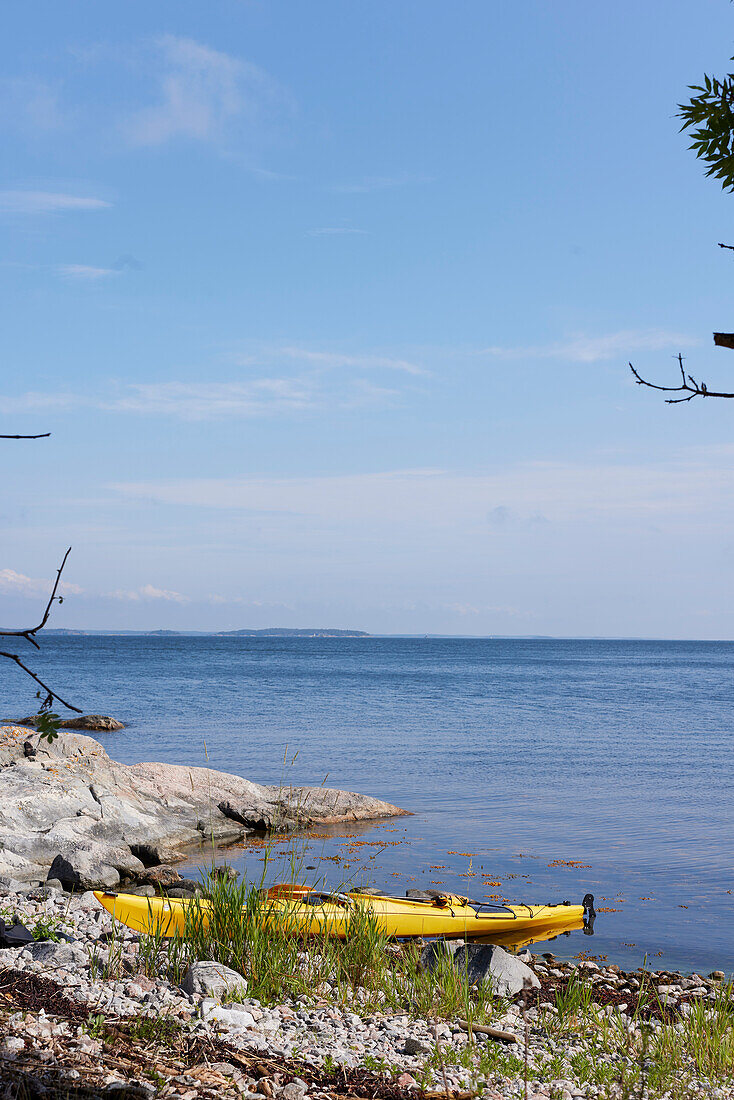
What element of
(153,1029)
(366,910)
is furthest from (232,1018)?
(366,910)

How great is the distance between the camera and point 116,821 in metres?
12.8

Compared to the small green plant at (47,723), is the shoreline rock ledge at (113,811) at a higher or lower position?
lower

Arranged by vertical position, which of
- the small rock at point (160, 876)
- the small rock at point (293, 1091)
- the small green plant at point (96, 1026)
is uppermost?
the small green plant at point (96, 1026)

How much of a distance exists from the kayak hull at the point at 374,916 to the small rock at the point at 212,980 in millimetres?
583

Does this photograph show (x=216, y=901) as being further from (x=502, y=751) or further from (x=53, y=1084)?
(x=502, y=751)

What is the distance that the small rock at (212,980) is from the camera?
541cm

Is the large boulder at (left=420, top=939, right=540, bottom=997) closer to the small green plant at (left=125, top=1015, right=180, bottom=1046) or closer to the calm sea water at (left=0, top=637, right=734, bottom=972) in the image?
the calm sea water at (left=0, top=637, right=734, bottom=972)

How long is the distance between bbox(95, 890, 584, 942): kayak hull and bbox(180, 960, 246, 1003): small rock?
58 centimetres

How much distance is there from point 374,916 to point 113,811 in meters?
6.97

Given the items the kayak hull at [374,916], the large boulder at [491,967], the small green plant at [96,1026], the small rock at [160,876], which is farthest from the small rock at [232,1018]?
the small rock at [160,876]

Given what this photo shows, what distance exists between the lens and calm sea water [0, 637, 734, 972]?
11.7m

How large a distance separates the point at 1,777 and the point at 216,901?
826 cm

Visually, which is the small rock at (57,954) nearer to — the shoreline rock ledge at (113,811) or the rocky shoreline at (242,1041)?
the rocky shoreline at (242,1041)

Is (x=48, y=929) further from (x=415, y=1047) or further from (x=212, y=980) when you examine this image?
(x=415, y=1047)
